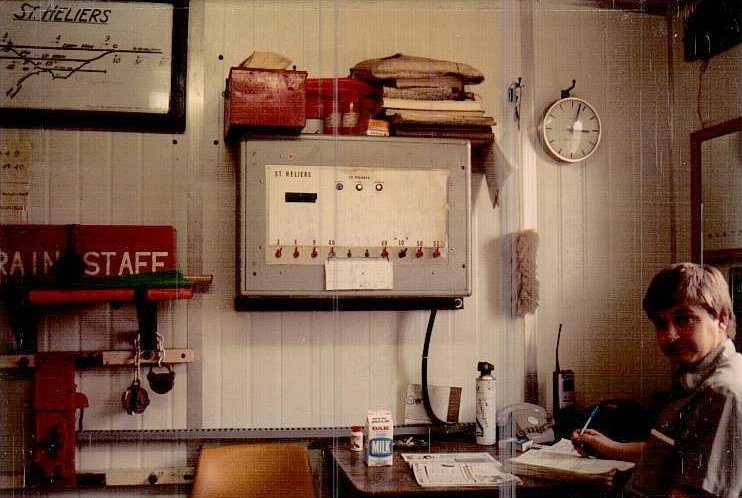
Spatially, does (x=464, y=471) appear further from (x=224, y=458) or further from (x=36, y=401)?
(x=36, y=401)

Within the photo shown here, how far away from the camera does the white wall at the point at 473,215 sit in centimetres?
280

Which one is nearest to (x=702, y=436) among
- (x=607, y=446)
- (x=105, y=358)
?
(x=607, y=446)

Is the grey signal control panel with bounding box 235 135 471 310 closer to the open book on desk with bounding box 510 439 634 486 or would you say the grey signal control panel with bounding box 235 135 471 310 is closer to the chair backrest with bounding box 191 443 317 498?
the chair backrest with bounding box 191 443 317 498

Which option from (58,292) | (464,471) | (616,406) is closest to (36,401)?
(58,292)

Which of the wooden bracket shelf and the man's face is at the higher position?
the man's face

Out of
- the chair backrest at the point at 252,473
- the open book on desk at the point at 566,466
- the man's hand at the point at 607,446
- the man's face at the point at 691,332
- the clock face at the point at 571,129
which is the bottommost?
the chair backrest at the point at 252,473

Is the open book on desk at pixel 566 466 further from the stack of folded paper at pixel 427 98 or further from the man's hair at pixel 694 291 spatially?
the stack of folded paper at pixel 427 98

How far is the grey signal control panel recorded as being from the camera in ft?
8.75

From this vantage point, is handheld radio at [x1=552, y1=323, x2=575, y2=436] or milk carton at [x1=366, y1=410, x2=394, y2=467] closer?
milk carton at [x1=366, y1=410, x2=394, y2=467]

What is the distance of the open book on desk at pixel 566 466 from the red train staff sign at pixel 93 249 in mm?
1480

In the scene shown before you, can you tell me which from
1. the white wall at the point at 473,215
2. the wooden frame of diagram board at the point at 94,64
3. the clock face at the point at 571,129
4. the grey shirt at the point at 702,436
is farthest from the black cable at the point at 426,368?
the wooden frame of diagram board at the point at 94,64

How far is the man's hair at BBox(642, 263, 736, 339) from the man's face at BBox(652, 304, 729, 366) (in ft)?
0.06

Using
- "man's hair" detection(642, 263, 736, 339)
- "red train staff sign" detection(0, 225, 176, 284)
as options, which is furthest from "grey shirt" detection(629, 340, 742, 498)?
"red train staff sign" detection(0, 225, 176, 284)

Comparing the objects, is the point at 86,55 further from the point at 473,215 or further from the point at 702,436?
the point at 702,436
